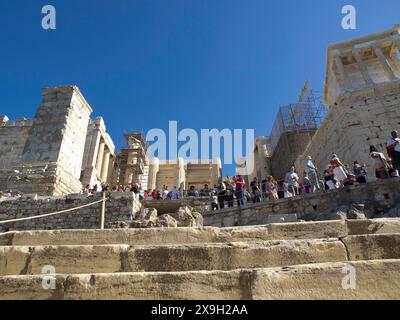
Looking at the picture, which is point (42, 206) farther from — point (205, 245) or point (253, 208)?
point (205, 245)

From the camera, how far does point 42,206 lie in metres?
11.1

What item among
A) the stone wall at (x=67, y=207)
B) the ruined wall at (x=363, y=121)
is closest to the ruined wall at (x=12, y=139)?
the stone wall at (x=67, y=207)

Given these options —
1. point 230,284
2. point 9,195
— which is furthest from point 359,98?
point 9,195

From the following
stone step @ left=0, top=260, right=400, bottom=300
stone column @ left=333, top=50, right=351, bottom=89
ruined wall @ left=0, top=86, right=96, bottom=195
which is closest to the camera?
stone step @ left=0, top=260, right=400, bottom=300

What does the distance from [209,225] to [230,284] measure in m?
8.32

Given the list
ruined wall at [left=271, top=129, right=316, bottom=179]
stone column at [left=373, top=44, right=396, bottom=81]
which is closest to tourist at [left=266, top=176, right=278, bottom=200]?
stone column at [left=373, top=44, right=396, bottom=81]

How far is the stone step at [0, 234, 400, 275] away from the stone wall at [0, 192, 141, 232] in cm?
723

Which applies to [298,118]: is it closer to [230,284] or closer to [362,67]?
[362,67]

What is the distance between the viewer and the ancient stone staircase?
256 centimetres

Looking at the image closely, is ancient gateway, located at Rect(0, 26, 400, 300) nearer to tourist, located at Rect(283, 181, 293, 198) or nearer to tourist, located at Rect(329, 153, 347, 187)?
tourist, located at Rect(329, 153, 347, 187)

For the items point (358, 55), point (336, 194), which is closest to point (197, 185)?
point (358, 55)

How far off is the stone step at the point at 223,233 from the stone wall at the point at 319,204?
518 cm

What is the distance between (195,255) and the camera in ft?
10.8

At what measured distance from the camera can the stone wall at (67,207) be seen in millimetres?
10625
